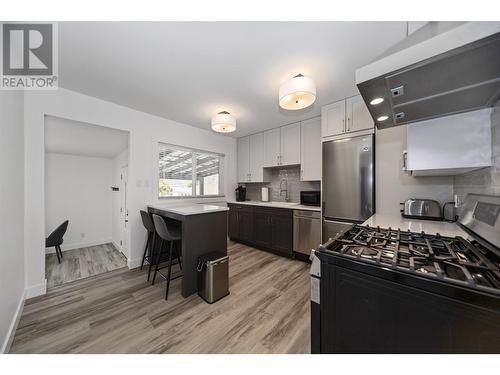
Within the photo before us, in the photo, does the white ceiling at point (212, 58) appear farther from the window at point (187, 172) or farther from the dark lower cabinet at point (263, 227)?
the dark lower cabinet at point (263, 227)

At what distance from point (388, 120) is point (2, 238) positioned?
3012 millimetres

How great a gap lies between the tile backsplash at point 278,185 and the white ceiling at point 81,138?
2.81m

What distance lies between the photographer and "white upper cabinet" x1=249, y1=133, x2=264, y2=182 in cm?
392

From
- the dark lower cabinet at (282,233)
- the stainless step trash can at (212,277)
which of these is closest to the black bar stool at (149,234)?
the stainless step trash can at (212,277)

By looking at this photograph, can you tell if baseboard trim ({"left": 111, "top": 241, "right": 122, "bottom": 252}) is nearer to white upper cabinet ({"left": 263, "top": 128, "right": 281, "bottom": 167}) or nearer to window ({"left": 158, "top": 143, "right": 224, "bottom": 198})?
window ({"left": 158, "top": 143, "right": 224, "bottom": 198})

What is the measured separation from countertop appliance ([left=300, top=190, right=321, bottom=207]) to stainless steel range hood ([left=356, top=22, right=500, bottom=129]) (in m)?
2.05

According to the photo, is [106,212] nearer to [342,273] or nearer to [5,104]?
[5,104]

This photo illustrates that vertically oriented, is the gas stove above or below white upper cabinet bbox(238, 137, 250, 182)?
below

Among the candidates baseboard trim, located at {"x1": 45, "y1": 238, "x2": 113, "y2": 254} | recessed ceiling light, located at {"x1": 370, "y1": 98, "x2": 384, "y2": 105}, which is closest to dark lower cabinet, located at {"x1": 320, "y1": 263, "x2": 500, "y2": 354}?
recessed ceiling light, located at {"x1": 370, "y1": 98, "x2": 384, "y2": 105}

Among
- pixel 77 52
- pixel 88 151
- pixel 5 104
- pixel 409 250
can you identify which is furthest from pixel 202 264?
pixel 88 151

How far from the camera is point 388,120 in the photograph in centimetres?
136

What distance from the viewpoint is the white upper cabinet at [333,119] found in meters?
2.55

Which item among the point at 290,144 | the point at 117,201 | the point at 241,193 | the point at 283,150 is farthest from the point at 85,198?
the point at 290,144
